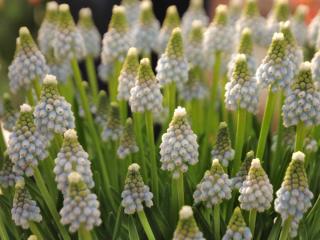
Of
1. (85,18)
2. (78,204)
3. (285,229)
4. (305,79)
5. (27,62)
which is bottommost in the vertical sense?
(285,229)

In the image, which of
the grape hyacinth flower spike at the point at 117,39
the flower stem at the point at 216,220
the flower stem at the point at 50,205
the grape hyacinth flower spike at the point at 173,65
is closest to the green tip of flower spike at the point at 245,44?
the grape hyacinth flower spike at the point at 173,65

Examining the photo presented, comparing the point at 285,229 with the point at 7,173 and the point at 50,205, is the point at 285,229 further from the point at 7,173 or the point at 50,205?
the point at 7,173

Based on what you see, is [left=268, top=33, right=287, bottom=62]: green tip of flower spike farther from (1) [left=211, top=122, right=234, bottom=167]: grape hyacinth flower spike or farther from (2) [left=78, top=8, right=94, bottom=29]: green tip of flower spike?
(2) [left=78, top=8, right=94, bottom=29]: green tip of flower spike

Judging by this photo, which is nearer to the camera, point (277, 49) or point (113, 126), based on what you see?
point (277, 49)

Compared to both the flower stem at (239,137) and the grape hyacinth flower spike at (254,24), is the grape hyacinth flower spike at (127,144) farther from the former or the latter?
the grape hyacinth flower spike at (254,24)

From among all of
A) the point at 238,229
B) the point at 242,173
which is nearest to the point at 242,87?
the point at 242,173
